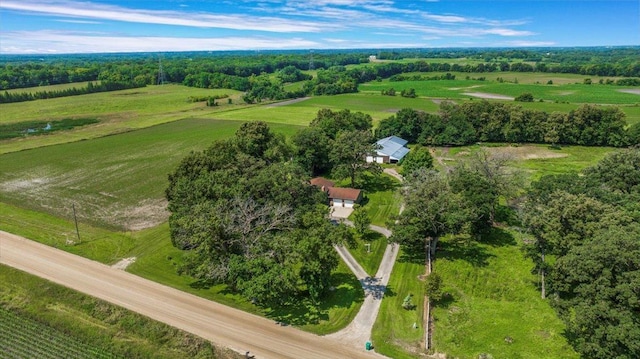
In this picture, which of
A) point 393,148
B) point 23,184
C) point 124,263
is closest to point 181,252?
point 124,263

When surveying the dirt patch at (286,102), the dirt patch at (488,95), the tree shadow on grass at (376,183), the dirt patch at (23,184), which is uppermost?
the dirt patch at (488,95)

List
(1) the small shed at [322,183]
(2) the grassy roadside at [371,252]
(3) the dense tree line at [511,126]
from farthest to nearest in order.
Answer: (3) the dense tree line at [511,126]
(1) the small shed at [322,183]
(2) the grassy roadside at [371,252]

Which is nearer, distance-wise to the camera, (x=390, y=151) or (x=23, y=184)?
(x=23, y=184)

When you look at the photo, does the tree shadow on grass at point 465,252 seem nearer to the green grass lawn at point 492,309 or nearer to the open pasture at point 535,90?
the green grass lawn at point 492,309

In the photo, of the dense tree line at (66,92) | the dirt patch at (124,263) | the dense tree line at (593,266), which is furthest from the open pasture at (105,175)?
the dense tree line at (66,92)

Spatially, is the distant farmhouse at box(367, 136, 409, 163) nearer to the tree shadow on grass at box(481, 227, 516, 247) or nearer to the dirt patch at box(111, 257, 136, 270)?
the tree shadow on grass at box(481, 227, 516, 247)

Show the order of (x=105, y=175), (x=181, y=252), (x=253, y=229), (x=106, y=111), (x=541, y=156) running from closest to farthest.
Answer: (x=253, y=229)
(x=181, y=252)
(x=105, y=175)
(x=541, y=156)
(x=106, y=111)

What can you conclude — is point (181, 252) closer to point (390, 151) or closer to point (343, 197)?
point (343, 197)

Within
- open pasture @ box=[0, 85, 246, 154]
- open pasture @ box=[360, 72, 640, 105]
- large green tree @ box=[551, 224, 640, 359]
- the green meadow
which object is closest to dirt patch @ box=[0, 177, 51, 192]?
the green meadow
